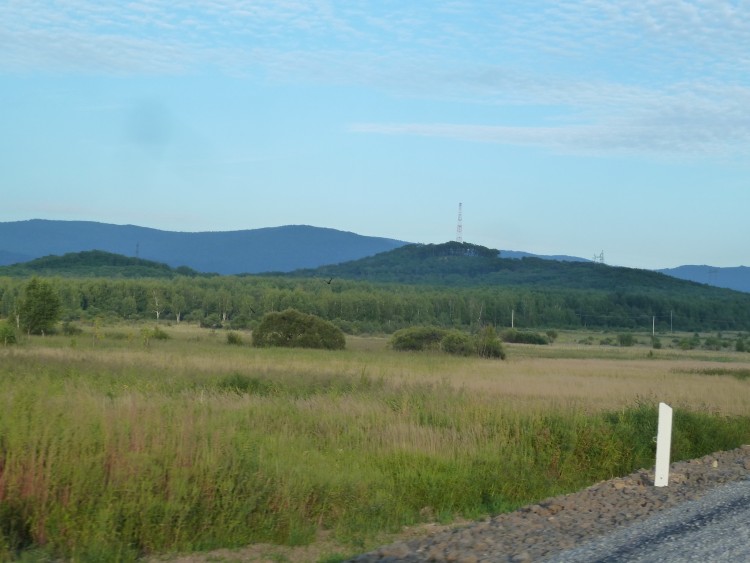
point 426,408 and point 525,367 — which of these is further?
point 525,367

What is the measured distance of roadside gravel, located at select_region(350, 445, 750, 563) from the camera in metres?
8.30

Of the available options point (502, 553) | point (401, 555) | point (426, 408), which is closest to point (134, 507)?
point (401, 555)

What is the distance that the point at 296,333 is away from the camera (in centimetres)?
5409

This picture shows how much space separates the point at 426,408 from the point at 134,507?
9391mm

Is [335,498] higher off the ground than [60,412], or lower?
lower

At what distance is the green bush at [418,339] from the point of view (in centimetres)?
5700

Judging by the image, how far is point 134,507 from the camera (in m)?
8.69

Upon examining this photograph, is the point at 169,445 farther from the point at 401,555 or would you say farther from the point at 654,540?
the point at 654,540

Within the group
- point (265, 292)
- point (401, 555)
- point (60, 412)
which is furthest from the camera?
point (265, 292)

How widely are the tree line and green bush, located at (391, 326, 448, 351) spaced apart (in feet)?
87.1

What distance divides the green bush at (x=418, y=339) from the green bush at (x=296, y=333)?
4845 millimetres

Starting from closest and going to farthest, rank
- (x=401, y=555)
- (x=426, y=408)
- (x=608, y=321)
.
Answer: (x=401, y=555) → (x=426, y=408) → (x=608, y=321)

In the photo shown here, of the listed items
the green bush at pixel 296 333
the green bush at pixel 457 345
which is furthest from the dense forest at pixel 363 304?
the green bush at pixel 457 345

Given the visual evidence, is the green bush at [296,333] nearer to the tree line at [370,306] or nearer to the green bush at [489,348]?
the green bush at [489,348]
